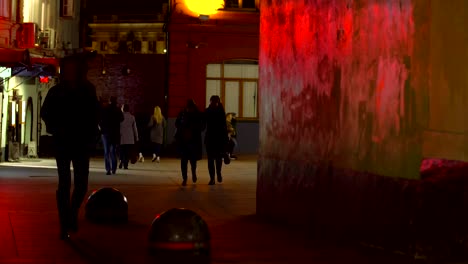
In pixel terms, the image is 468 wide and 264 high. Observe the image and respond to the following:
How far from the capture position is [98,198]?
1307 cm

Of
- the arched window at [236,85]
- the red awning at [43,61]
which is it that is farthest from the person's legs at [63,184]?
the arched window at [236,85]

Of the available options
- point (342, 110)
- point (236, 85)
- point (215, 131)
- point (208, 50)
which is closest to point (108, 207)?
point (342, 110)

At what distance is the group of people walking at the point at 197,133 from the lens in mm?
20031

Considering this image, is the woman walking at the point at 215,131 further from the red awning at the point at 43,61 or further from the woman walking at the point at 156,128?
the woman walking at the point at 156,128

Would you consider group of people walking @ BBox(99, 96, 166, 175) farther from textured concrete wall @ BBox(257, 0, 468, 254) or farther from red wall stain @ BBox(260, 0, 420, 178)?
textured concrete wall @ BBox(257, 0, 468, 254)

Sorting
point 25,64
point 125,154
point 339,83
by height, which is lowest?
point 125,154

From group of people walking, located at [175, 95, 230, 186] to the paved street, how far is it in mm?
647

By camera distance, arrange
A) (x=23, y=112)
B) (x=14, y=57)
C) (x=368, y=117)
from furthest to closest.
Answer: (x=23, y=112) < (x=14, y=57) < (x=368, y=117)

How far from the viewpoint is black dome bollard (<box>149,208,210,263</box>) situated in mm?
9039

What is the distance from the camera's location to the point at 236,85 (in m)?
Result: 39.2

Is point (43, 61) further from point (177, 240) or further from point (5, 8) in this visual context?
point (177, 240)

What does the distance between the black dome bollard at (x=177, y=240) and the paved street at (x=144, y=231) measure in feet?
0.97

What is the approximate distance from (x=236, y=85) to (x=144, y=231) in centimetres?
2696

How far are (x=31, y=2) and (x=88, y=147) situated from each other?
2333cm
